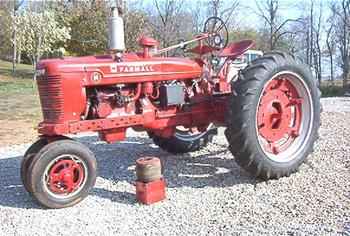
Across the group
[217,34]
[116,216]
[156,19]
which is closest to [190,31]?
[156,19]

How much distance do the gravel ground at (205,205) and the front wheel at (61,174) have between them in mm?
118

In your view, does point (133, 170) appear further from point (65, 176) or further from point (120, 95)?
point (65, 176)

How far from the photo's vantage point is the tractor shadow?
4.91 metres

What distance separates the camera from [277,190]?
468 centimetres

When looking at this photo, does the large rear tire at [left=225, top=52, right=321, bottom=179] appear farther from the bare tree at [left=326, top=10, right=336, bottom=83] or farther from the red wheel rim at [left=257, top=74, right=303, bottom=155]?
the bare tree at [left=326, top=10, right=336, bottom=83]

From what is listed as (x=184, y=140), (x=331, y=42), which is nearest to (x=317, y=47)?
(x=331, y=42)

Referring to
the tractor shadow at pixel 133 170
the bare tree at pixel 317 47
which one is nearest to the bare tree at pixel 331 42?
the bare tree at pixel 317 47

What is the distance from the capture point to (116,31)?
4742 mm

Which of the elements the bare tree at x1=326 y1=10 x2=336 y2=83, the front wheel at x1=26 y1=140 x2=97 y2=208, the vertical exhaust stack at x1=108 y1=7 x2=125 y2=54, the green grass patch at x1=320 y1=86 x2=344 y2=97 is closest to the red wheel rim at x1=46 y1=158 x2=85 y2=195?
the front wheel at x1=26 y1=140 x2=97 y2=208

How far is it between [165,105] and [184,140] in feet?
4.48

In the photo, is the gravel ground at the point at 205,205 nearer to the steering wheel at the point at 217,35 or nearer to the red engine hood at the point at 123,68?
the red engine hood at the point at 123,68

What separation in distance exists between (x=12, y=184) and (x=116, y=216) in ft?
6.07

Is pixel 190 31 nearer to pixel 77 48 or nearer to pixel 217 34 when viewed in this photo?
pixel 77 48

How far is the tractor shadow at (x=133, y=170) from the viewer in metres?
4.91
